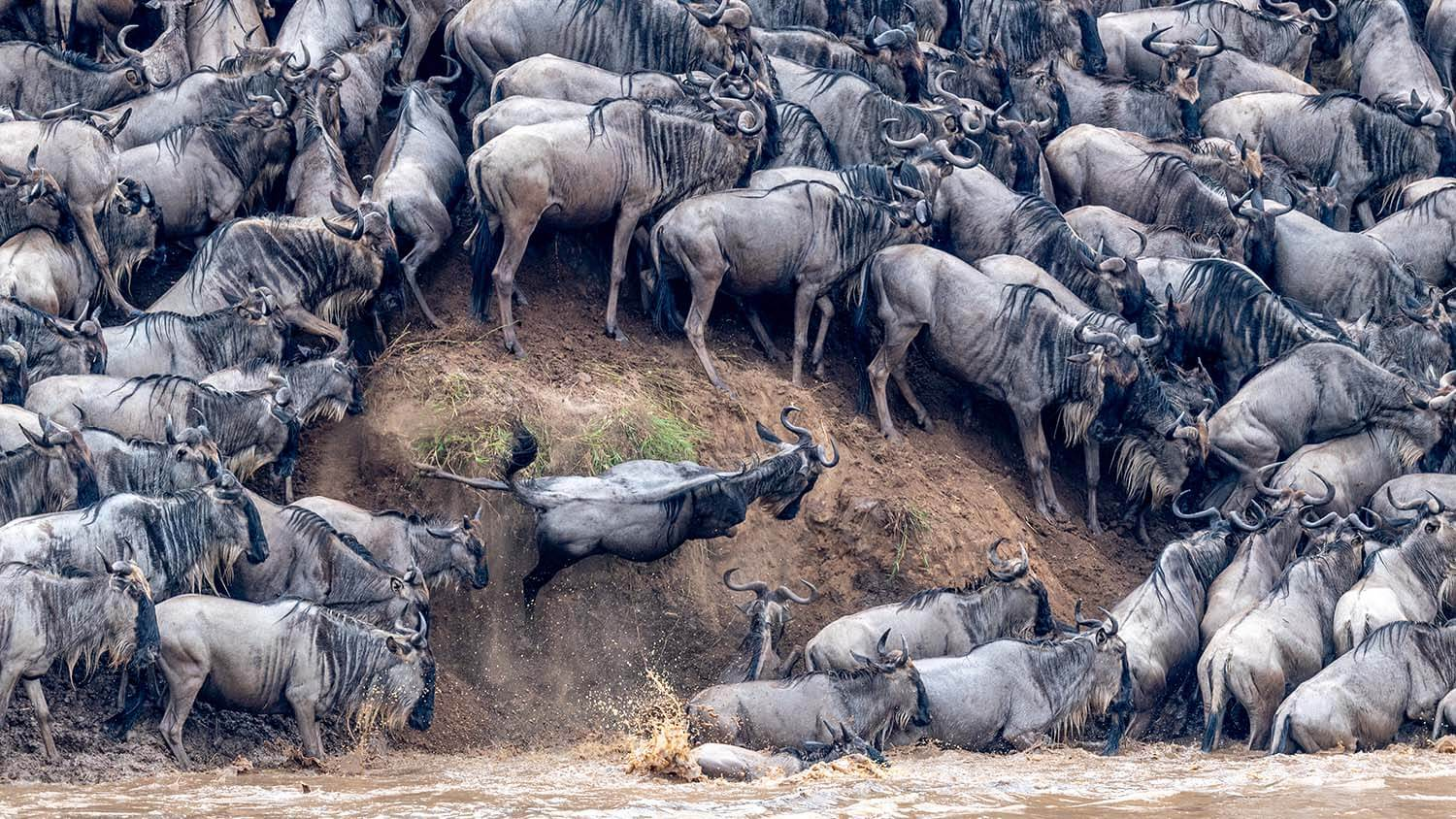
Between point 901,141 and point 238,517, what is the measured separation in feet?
18.0

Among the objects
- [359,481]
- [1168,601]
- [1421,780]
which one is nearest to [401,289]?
[359,481]

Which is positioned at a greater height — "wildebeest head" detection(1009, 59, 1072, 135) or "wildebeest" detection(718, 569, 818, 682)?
"wildebeest head" detection(1009, 59, 1072, 135)

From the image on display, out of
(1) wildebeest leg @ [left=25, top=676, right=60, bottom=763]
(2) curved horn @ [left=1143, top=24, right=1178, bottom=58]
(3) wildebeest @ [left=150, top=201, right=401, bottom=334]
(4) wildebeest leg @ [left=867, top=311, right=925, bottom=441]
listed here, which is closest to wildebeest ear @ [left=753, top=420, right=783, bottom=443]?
(4) wildebeest leg @ [left=867, top=311, right=925, bottom=441]

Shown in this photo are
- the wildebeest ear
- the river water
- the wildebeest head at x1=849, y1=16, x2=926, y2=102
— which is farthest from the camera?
the wildebeest head at x1=849, y1=16, x2=926, y2=102

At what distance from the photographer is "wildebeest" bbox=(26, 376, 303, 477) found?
33.0 feet

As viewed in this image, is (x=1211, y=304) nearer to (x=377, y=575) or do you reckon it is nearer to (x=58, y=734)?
(x=377, y=575)

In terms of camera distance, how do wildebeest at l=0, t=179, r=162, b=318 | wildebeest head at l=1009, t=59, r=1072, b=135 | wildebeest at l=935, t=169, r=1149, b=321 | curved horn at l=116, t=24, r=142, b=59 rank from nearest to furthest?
wildebeest at l=0, t=179, r=162, b=318 → wildebeest at l=935, t=169, r=1149, b=321 → curved horn at l=116, t=24, r=142, b=59 → wildebeest head at l=1009, t=59, r=1072, b=135

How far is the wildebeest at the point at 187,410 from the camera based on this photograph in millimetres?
10070

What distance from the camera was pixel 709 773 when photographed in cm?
874

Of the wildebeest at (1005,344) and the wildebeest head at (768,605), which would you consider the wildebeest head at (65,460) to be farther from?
the wildebeest at (1005,344)

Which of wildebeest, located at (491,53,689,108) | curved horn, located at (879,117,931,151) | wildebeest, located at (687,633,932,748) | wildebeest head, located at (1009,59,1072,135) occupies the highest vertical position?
wildebeest head, located at (1009,59,1072,135)

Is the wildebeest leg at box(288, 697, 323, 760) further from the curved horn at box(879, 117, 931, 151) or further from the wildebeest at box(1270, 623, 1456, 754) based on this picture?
the curved horn at box(879, 117, 931, 151)

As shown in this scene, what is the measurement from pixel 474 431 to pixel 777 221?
7.64ft

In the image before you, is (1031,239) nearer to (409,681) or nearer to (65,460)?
(409,681)
